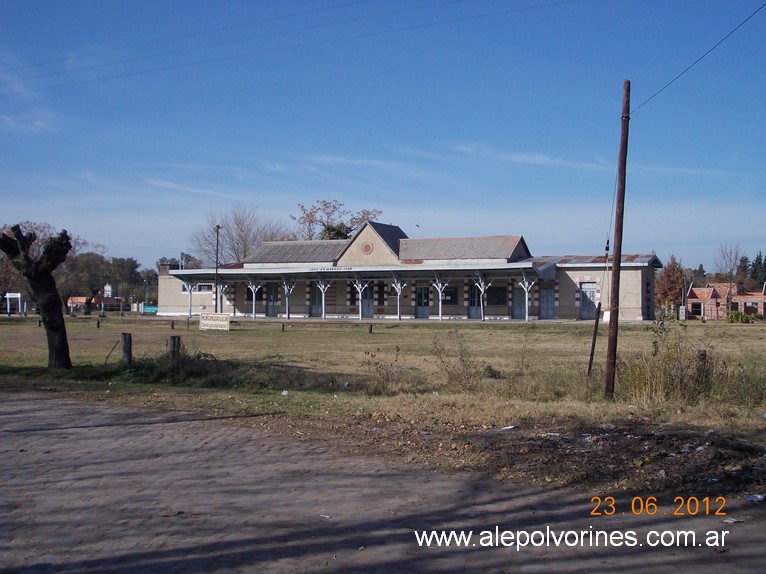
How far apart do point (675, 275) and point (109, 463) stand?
244ft

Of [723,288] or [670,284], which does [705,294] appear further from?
[723,288]

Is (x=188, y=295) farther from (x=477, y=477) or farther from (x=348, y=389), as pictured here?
(x=477, y=477)

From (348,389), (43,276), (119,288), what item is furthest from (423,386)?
(119,288)

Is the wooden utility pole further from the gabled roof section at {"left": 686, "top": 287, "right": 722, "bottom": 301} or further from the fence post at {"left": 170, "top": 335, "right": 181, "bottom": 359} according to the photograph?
the gabled roof section at {"left": 686, "top": 287, "right": 722, "bottom": 301}

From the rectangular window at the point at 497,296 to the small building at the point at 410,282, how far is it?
8 cm

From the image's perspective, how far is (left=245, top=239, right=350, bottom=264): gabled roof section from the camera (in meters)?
59.2

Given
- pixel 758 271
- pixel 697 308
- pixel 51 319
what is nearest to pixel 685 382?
pixel 51 319

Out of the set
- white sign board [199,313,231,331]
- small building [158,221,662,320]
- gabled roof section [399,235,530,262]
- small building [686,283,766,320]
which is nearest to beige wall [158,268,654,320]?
small building [158,221,662,320]

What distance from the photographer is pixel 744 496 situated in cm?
598

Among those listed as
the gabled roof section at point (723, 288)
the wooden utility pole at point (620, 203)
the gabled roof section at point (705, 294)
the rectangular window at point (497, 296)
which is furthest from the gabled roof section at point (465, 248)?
the wooden utility pole at point (620, 203)

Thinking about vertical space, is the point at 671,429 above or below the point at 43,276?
below

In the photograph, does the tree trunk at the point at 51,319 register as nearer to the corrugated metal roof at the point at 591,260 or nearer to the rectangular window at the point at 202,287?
the corrugated metal roof at the point at 591,260

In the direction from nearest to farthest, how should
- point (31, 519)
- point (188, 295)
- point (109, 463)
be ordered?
point (31, 519) < point (109, 463) < point (188, 295)

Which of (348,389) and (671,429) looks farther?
(348,389)
